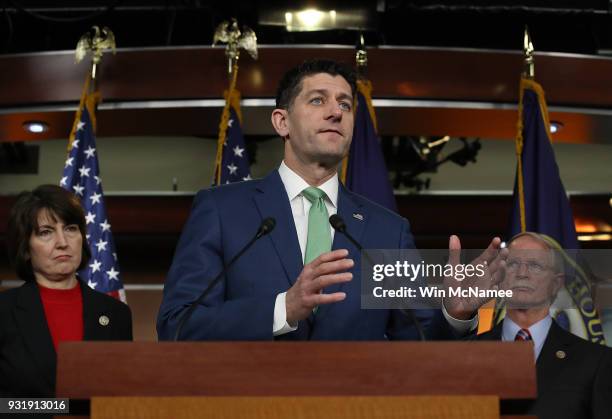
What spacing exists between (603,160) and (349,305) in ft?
18.0

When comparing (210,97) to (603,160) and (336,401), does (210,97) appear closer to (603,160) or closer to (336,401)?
(336,401)

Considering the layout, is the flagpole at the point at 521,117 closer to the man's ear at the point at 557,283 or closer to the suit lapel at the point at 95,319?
the man's ear at the point at 557,283

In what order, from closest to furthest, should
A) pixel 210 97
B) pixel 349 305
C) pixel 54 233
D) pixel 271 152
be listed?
pixel 349 305 → pixel 54 233 → pixel 210 97 → pixel 271 152

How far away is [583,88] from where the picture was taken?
14.2ft

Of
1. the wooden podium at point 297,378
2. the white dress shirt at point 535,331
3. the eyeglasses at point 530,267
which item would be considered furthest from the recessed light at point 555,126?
the wooden podium at point 297,378

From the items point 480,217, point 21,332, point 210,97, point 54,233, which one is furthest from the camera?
point 480,217

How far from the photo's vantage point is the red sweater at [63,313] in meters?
2.50

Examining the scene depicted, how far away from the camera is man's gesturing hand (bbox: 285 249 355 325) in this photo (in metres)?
1.46

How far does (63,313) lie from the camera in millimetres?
2545

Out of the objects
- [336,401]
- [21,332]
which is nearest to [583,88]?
[21,332]

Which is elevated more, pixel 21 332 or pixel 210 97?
pixel 210 97

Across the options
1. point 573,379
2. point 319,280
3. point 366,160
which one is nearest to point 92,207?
point 366,160

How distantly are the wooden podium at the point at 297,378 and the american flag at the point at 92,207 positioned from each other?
8.14 feet

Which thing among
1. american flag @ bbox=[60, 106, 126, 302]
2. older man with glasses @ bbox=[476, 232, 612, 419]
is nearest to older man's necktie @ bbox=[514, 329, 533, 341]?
older man with glasses @ bbox=[476, 232, 612, 419]
